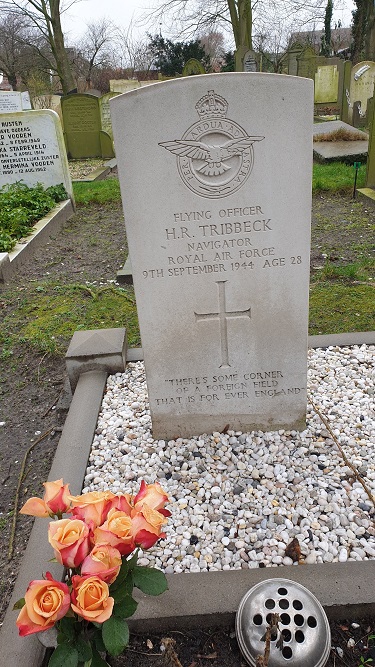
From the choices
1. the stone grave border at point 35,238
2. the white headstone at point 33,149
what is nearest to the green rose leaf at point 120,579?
the stone grave border at point 35,238

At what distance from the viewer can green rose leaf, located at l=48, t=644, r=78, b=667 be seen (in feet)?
4.63

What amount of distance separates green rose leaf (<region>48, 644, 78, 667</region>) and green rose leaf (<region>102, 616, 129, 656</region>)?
0.39 feet

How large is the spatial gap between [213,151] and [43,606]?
1886 millimetres

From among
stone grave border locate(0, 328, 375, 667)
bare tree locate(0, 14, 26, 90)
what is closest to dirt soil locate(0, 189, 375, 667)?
stone grave border locate(0, 328, 375, 667)

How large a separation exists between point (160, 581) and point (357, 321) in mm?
3345

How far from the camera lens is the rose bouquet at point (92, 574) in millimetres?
1255

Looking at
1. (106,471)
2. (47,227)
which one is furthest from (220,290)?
(47,227)

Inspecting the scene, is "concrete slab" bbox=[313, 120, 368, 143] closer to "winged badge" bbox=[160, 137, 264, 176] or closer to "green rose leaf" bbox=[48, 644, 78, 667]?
"winged badge" bbox=[160, 137, 264, 176]

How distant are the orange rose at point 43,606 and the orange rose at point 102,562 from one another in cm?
7

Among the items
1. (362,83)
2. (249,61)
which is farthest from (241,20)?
(362,83)

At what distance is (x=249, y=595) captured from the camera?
6.10 ft

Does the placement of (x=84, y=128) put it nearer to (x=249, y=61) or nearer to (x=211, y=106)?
(x=249, y=61)

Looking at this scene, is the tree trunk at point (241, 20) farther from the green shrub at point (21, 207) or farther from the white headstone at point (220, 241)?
the white headstone at point (220, 241)

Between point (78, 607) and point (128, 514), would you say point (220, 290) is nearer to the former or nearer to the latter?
point (128, 514)
